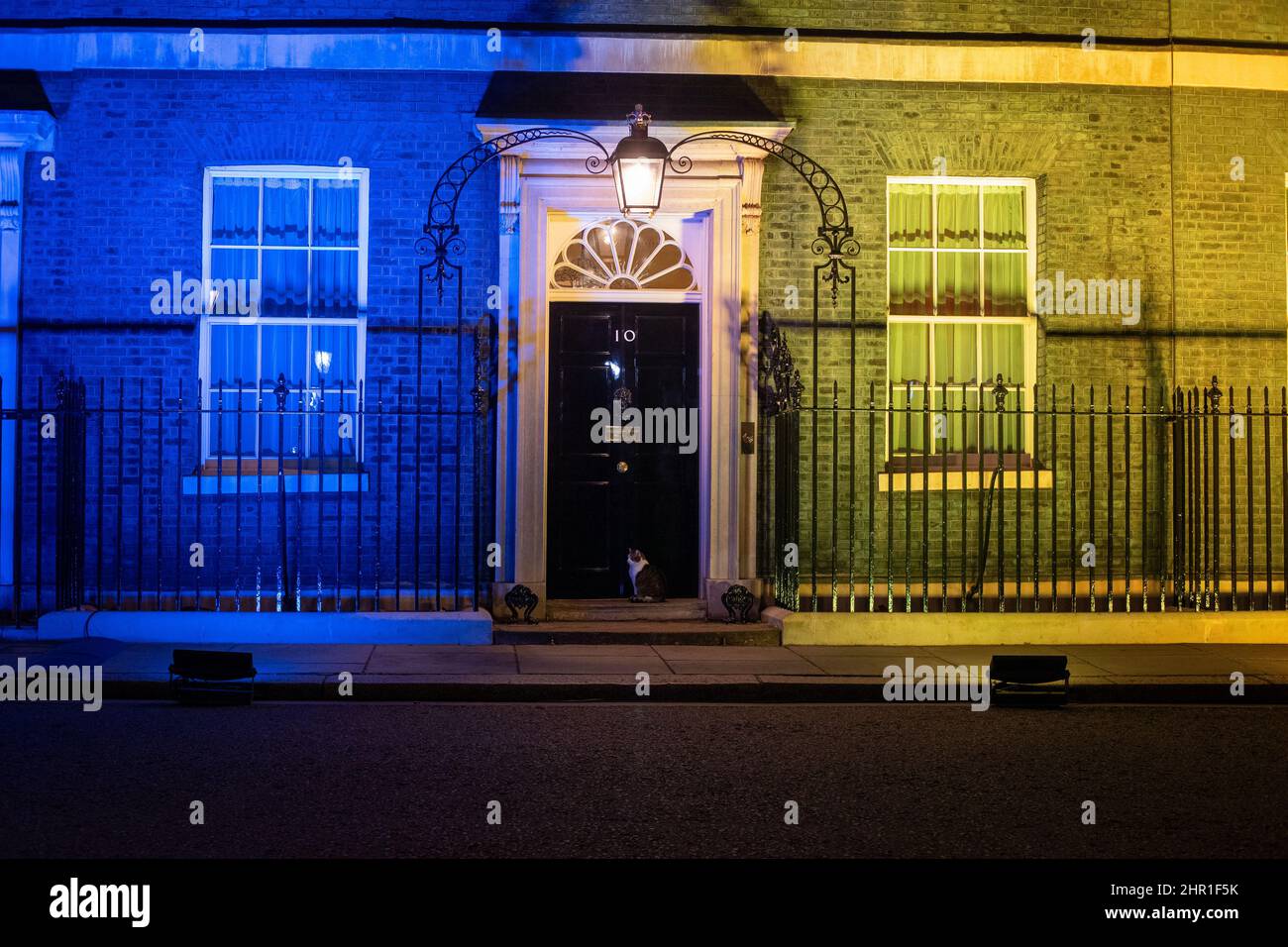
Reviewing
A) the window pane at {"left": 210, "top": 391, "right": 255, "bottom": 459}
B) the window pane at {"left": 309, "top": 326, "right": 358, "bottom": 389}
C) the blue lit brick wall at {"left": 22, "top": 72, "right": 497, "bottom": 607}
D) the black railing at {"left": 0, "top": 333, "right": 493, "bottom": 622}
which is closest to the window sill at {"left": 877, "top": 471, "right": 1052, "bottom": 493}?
the black railing at {"left": 0, "top": 333, "right": 493, "bottom": 622}

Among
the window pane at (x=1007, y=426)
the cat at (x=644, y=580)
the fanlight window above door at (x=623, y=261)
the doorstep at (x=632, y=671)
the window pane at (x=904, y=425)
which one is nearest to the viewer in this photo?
the doorstep at (x=632, y=671)

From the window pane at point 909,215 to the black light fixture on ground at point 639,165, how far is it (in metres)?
2.80

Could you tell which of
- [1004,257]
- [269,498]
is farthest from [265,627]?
[1004,257]

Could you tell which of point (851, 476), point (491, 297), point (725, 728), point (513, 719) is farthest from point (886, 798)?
point (491, 297)

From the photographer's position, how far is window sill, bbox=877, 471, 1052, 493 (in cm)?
1138

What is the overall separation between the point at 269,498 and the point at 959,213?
6.49m

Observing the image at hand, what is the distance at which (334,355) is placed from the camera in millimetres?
11266

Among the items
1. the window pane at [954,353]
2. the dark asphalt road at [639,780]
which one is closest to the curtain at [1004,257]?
the window pane at [954,353]

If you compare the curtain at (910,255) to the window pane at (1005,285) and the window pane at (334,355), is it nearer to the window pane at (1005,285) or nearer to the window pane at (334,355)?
the window pane at (1005,285)

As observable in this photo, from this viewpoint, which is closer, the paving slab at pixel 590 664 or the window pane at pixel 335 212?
the paving slab at pixel 590 664

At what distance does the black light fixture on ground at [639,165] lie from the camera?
377 inches

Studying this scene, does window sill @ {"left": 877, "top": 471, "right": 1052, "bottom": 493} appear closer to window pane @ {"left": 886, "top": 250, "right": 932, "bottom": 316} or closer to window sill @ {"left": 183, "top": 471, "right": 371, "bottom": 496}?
window pane @ {"left": 886, "top": 250, "right": 932, "bottom": 316}

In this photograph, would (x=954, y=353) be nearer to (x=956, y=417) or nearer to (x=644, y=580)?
(x=956, y=417)

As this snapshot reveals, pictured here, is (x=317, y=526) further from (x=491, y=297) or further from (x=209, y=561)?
(x=491, y=297)
